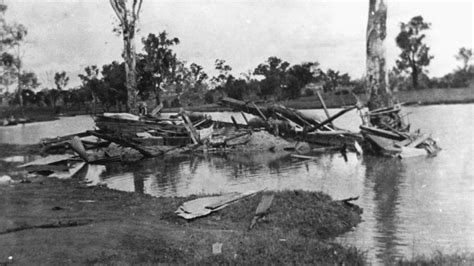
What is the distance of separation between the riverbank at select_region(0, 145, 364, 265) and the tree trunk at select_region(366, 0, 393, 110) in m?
14.3

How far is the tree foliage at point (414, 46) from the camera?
57.2 metres

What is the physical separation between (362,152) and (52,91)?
335 feet

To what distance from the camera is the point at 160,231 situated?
8.06m

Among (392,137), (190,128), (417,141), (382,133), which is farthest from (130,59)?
(417,141)

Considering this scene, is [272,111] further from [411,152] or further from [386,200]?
[386,200]

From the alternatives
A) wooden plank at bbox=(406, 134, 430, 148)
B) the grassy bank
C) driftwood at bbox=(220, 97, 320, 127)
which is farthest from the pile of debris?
the grassy bank

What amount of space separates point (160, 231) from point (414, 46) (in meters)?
63.1

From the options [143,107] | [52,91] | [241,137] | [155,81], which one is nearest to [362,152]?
[241,137]

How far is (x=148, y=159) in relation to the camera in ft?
72.6

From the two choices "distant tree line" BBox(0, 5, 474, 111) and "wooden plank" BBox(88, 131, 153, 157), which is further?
"distant tree line" BBox(0, 5, 474, 111)

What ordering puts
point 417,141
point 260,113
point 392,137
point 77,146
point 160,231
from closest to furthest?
point 160,231, point 77,146, point 417,141, point 392,137, point 260,113

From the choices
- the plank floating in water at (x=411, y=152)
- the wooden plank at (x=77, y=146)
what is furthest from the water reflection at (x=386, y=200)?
the wooden plank at (x=77, y=146)

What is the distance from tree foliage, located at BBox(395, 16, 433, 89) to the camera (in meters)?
57.2

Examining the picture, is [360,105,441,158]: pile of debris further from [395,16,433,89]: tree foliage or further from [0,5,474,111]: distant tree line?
[395,16,433,89]: tree foliage
